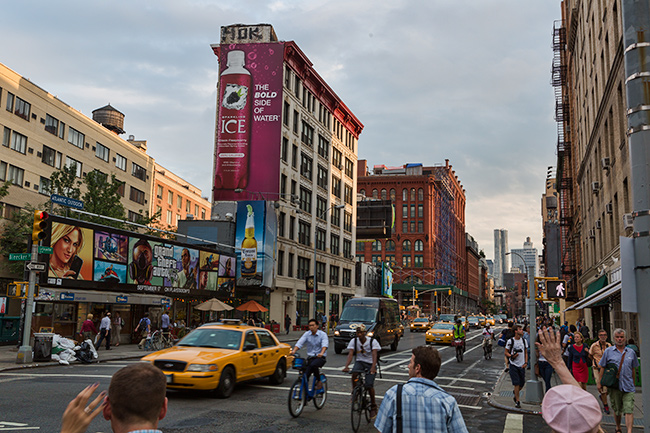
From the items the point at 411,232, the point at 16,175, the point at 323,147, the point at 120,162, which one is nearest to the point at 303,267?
the point at 323,147

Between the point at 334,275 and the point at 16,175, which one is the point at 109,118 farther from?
the point at 334,275

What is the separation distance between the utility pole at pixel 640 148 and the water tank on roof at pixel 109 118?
229 feet

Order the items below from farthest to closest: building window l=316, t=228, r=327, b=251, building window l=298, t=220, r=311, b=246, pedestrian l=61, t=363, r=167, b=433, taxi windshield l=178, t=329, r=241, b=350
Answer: building window l=316, t=228, r=327, b=251 < building window l=298, t=220, r=311, b=246 < taxi windshield l=178, t=329, r=241, b=350 < pedestrian l=61, t=363, r=167, b=433

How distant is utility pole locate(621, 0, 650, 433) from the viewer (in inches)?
200

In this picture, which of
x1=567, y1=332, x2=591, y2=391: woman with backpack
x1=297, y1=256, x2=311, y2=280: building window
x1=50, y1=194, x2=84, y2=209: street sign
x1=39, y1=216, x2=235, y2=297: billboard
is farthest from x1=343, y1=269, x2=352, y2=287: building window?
x1=567, y1=332, x2=591, y2=391: woman with backpack

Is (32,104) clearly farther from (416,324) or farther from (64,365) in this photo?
(416,324)

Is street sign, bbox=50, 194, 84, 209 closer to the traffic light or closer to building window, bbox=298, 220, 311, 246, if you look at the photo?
the traffic light

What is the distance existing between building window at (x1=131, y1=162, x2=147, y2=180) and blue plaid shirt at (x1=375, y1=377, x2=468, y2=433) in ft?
204

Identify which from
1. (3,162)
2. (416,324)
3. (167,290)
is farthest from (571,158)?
(3,162)

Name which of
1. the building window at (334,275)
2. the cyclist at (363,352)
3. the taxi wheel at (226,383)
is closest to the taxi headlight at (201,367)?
the taxi wheel at (226,383)

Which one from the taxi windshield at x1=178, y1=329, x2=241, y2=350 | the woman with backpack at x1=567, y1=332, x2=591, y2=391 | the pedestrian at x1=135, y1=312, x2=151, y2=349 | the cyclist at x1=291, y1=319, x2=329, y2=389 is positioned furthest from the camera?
the pedestrian at x1=135, y1=312, x2=151, y2=349

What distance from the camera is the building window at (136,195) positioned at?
2456 inches

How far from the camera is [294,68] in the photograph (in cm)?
5344

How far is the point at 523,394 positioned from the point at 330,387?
16.9 feet
